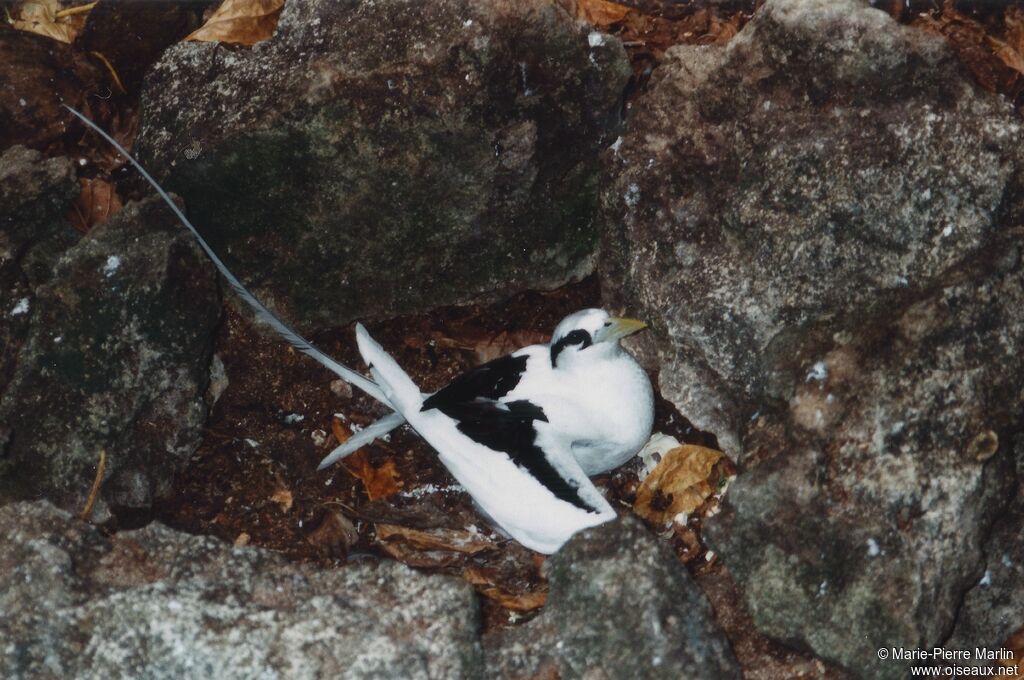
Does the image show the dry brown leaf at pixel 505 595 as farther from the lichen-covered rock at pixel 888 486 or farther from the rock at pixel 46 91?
the rock at pixel 46 91

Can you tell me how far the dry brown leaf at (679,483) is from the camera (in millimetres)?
3846

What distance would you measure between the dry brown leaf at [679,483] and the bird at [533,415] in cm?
17

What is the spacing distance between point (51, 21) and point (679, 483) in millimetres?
3036

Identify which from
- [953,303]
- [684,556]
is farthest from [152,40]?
[953,303]

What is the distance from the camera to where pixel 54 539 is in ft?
10.3

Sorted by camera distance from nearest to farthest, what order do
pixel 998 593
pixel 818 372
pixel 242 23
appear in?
pixel 818 372, pixel 998 593, pixel 242 23

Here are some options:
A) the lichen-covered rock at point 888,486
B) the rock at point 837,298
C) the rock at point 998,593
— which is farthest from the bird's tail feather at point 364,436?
the rock at point 998,593

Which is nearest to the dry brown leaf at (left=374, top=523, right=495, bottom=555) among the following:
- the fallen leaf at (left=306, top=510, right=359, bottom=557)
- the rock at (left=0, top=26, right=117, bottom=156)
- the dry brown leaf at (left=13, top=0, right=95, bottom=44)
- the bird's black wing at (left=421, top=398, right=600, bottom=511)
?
the fallen leaf at (left=306, top=510, right=359, bottom=557)

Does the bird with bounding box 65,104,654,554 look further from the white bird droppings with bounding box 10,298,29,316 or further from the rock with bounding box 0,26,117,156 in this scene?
the rock with bounding box 0,26,117,156

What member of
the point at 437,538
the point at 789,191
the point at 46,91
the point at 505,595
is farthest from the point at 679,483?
the point at 46,91

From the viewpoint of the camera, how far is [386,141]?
12.3 feet

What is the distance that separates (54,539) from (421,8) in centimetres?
205

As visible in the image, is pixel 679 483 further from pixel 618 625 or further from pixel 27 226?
pixel 27 226

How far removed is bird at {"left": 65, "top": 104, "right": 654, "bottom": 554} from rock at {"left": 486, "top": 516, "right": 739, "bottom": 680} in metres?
0.37
